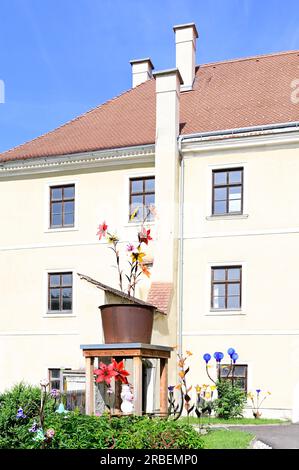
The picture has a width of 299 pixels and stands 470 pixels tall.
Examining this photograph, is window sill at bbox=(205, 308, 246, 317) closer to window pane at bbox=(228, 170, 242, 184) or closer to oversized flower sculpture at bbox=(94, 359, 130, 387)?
window pane at bbox=(228, 170, 242, 184)

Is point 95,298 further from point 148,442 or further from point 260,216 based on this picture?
point 148,442

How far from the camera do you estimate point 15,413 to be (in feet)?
32.6

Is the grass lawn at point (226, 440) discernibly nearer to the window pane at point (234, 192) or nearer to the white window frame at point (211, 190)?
the white window frame at point (211, 190)

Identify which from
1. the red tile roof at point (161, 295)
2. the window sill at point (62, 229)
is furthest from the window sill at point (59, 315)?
the red tile roof at point (161, 295)

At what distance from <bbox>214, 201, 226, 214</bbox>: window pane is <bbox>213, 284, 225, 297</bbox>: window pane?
74.8 inches

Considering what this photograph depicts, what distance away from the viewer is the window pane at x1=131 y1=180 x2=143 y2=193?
20.4m

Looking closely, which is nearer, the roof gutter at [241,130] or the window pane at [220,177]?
the roof gutter at [241,130]

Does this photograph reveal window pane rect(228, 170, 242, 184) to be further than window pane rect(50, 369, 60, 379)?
No

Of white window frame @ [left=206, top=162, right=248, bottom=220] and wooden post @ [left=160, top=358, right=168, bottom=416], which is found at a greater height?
white window frame @ [left=206, top=162, right=248, bottom=220]

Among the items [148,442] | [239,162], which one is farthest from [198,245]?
[148,442]

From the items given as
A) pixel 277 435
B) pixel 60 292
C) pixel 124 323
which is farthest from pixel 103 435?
pixel 60 292

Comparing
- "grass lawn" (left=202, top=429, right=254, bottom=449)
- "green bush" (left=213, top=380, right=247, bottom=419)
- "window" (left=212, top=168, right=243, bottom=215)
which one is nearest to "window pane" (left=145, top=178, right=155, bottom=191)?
"window" (left=212, top=168, right=243, bottom=215)

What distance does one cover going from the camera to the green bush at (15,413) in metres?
9.48

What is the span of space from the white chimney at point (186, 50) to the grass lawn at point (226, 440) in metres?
13.3
